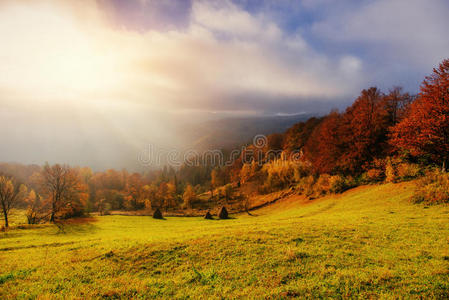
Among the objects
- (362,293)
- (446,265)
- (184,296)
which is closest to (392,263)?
(446,265)

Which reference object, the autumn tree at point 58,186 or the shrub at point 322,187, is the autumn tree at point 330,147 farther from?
the autumn tree at point 58,186

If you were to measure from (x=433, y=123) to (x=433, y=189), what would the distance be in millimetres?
8166

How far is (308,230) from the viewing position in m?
12.5

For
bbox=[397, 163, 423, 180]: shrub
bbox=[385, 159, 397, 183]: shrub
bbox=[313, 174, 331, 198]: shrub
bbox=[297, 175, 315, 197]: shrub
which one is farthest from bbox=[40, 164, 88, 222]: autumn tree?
Answer: bbox=[397, 163, 423, 180]: shrub

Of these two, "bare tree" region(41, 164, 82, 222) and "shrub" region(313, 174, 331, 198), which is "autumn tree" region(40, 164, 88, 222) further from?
"shrub" region(313, 174, 331, 198)

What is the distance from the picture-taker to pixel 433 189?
1847cm

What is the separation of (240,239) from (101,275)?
22.6ft

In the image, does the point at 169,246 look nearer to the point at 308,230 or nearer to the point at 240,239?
the point at 240,239

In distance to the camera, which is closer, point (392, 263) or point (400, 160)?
point (392, 263)

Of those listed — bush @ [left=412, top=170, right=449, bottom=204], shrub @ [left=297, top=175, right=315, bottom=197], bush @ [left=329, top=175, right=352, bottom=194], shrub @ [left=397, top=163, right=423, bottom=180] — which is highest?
shrub @ [left=397, top=163, right=423, bottom=180]

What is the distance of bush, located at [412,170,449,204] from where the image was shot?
1753cm

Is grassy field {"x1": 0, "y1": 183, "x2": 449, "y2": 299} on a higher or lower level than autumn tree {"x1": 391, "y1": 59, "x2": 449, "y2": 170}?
lower

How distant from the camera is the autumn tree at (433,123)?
20.9 meters

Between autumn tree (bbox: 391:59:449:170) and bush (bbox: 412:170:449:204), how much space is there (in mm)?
3299
